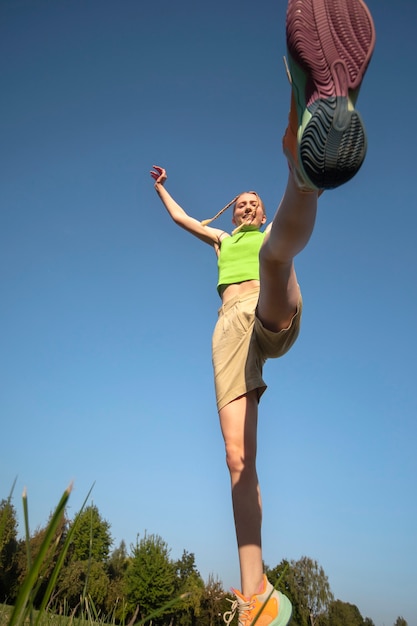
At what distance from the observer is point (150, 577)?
34750mm

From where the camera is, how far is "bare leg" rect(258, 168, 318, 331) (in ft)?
6.93

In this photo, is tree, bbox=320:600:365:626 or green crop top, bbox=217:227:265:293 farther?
tree, bbox=320:600:365:626

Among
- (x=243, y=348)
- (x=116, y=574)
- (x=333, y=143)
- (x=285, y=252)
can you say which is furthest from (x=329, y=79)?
(x=116, y=574)

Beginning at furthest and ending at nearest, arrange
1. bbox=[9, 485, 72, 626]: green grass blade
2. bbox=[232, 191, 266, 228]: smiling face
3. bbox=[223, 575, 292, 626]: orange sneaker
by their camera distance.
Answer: bbox=[232, 191, 266, 228]: smiling face, bbox=[223, 575, 292, 626]: orange sneaker, bbox=[9, 485, 72, 626]: green grass blade

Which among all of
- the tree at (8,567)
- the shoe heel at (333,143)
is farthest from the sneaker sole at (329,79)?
the tree at (8,567)

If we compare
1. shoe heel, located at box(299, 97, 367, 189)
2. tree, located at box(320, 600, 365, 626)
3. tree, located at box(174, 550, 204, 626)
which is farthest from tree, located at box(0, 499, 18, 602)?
tree, located at box(320, 600, 365, 626)

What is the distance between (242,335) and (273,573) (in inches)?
1356

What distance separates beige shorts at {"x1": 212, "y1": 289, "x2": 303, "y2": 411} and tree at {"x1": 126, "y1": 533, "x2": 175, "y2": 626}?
3682 cm

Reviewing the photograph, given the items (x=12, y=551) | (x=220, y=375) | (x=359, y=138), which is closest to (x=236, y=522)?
(x=220, y=375)

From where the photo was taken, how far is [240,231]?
3.82m

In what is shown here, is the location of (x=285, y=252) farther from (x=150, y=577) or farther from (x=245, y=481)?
(x=150, y=577)

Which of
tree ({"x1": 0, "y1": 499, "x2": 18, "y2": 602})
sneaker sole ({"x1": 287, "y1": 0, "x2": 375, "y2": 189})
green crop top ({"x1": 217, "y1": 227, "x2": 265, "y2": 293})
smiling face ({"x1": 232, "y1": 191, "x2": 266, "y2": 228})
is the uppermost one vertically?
smiling face ({"x1": 232, "y1": 191, "x2": 266, "y2": 228})

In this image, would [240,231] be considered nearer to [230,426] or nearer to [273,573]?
[230,426]

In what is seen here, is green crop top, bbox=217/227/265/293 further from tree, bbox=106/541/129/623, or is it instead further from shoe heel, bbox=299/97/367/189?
tree, bbox=106/541/129/623
